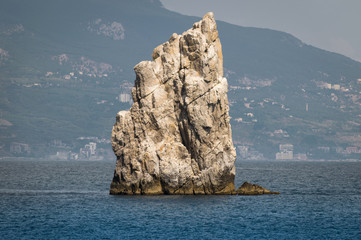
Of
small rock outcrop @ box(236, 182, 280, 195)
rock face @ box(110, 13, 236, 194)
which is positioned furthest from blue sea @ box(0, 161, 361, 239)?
rock face @ box(110, 13, 236, 194)

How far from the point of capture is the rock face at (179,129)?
259ft

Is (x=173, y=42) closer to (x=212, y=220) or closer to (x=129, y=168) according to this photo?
(x=129, y=168)

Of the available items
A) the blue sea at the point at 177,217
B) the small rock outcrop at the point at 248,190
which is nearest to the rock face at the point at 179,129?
the blue sea at the point at 177,217

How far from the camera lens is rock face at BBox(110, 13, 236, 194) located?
3105 inches

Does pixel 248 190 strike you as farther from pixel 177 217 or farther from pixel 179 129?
pixel 177 217

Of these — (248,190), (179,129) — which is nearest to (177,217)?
(179,129)

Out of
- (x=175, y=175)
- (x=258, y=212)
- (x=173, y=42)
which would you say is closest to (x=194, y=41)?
(x=173, y=42)

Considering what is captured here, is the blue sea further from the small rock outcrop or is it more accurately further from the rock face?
the rock face

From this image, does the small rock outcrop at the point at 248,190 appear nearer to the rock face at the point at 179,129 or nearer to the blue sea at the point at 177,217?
the blue sea at the point at 177,217

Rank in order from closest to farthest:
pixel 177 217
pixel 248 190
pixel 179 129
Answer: pixel 177 217 → pixel 179 129 → pixel 248 190

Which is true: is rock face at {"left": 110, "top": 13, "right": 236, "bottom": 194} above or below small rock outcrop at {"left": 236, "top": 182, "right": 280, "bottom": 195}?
above

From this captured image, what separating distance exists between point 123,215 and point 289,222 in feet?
53.0

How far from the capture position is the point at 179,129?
266 ft

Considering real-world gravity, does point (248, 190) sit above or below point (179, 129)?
below
